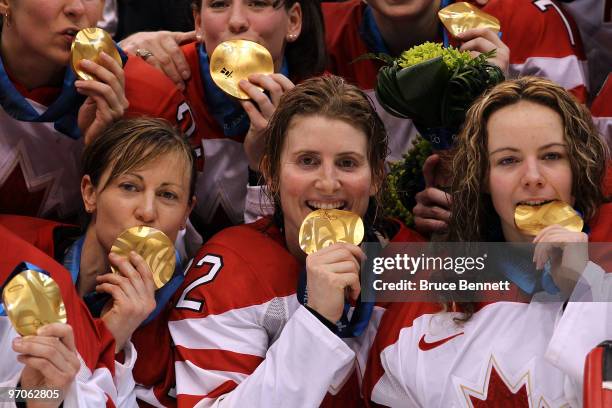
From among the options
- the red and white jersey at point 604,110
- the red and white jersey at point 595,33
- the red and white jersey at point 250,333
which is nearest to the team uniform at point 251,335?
the red and white jersey at point 250,333

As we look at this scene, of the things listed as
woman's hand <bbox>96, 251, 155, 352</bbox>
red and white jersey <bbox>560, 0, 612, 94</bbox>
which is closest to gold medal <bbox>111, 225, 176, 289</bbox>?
woman's hand <bbox>96, 251, 155, 352</bbox>

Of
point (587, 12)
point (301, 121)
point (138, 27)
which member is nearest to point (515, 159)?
point (301, 121)

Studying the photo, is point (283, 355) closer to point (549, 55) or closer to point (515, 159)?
point (515, 159)

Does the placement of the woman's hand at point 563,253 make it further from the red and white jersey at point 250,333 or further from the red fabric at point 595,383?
the red and white jersey at point 250,333

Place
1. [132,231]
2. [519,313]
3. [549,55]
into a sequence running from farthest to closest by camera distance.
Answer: [549,55], [132,231], [519,313]

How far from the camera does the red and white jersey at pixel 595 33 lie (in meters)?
3.86

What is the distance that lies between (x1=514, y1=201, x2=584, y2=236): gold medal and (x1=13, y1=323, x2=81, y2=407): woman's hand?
1.01 metres

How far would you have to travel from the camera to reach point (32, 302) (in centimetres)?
239

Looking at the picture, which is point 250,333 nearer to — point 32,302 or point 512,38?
point 32,302

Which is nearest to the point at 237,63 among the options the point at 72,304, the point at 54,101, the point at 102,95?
the point at 102,95

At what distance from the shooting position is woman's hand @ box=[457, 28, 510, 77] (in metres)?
3.22

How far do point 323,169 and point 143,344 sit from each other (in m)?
0.60

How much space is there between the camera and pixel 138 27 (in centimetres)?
420

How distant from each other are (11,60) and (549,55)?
5.09ft
